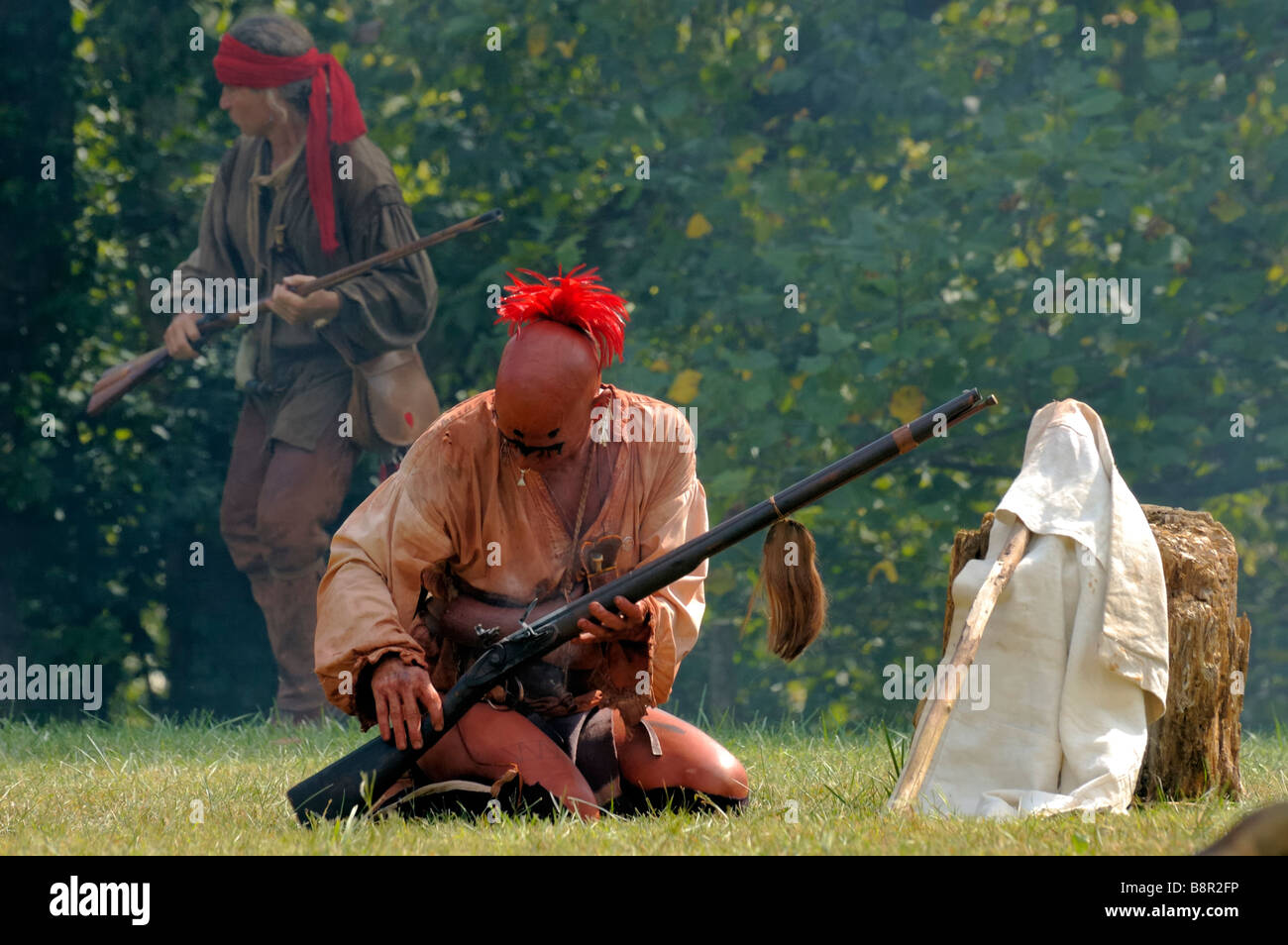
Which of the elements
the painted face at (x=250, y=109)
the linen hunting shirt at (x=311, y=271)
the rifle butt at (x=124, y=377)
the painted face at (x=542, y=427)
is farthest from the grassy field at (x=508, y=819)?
the painted face at (x=250, y=109)

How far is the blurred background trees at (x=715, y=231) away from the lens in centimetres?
810

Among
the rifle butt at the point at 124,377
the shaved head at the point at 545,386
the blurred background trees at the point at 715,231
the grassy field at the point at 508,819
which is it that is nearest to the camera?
the grassy field at the point at 508,819

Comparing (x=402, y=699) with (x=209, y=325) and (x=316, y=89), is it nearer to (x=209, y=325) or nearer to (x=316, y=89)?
(x=209, y=325)

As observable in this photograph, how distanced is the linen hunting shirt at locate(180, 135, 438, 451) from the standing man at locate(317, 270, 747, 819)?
3.32m

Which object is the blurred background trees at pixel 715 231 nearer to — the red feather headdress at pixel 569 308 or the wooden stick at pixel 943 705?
the red feather headdress at pixel 569 308

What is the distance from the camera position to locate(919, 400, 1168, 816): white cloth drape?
4.07 meters

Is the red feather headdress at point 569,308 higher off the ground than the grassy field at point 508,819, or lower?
higher

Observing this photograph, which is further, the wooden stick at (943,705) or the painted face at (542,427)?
the painted face at (542,427)

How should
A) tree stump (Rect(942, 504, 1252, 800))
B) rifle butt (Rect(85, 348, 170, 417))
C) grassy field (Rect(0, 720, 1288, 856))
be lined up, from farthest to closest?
rifle butt (Rect(85, 348, 170, 417)), tree stump (Rect(942, 504, 1252, 800)), grassy field (Rect(0, 720, 1288, 856))

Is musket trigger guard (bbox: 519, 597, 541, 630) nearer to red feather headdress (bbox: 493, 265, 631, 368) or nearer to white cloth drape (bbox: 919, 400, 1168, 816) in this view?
red feather headdress (bbox: 493, 265, 631, 368)

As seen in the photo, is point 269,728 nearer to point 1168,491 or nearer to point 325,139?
point 325,139

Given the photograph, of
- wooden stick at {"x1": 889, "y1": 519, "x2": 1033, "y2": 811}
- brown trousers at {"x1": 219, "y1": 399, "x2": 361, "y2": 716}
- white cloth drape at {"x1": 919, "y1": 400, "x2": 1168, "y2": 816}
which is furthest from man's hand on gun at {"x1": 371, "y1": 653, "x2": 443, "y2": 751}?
brown trousers at {"x1": 219, "y1": 399, "x2": 361, "y2": 716}

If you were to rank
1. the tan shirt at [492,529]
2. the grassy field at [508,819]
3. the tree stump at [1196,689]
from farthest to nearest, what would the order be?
the tree stump at [1196,689] → the tan shirt at [492,529] → the grassy field at [508,819]

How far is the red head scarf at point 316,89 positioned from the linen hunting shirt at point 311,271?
6 cm
